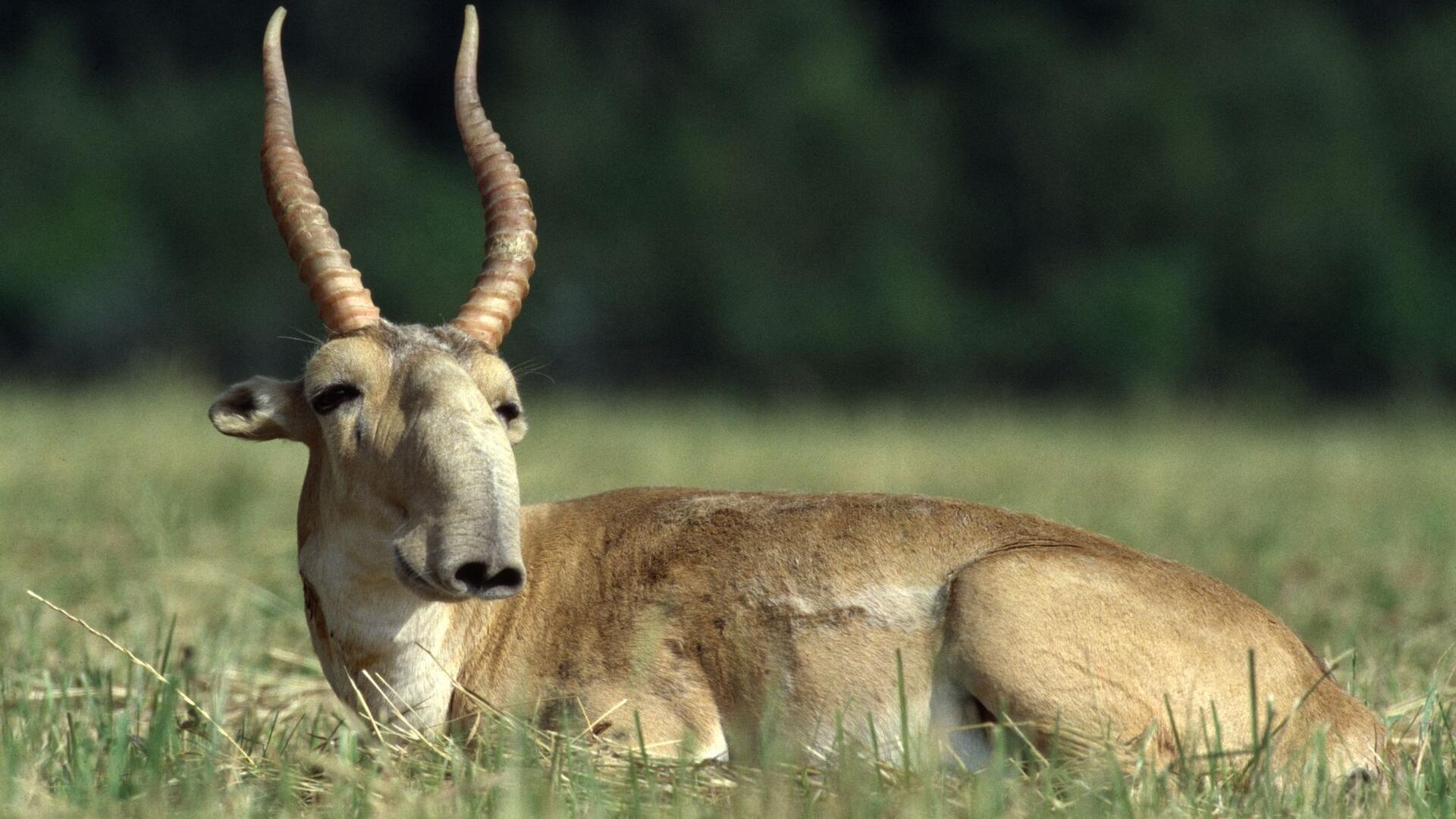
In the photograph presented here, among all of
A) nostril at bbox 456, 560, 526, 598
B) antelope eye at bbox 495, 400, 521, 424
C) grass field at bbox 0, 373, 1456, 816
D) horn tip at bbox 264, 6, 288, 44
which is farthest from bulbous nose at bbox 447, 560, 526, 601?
horn tip at bbox 264, 6, 288, 44

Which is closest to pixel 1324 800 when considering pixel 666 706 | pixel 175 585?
pixel 666 706

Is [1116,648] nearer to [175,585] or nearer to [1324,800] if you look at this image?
[1324,800]

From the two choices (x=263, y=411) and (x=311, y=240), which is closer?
(x=311, y=240)

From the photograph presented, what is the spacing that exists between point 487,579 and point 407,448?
1.73 feet

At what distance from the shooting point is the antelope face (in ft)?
14.0

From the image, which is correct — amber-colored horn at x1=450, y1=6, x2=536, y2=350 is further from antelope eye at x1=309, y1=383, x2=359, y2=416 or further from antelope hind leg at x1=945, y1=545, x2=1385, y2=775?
antelope hind leg at x1=945, y1=545, x2=1385, y2=775

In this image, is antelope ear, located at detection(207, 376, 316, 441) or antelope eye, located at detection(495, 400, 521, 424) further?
antelope ear, located at detection(207, 376, 316, 441)

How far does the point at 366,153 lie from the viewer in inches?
1551

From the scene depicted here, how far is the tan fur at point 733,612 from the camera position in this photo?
4410 mm

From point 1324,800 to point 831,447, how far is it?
1217 centimetres

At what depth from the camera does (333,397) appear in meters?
4.83

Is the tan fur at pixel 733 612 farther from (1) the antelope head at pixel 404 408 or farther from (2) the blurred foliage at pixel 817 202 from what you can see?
(2) the blurred foliage at pixel 817 202

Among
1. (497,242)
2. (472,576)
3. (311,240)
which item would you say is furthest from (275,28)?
(472,576)

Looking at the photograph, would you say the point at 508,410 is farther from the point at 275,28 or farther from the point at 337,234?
the point at 275,28
